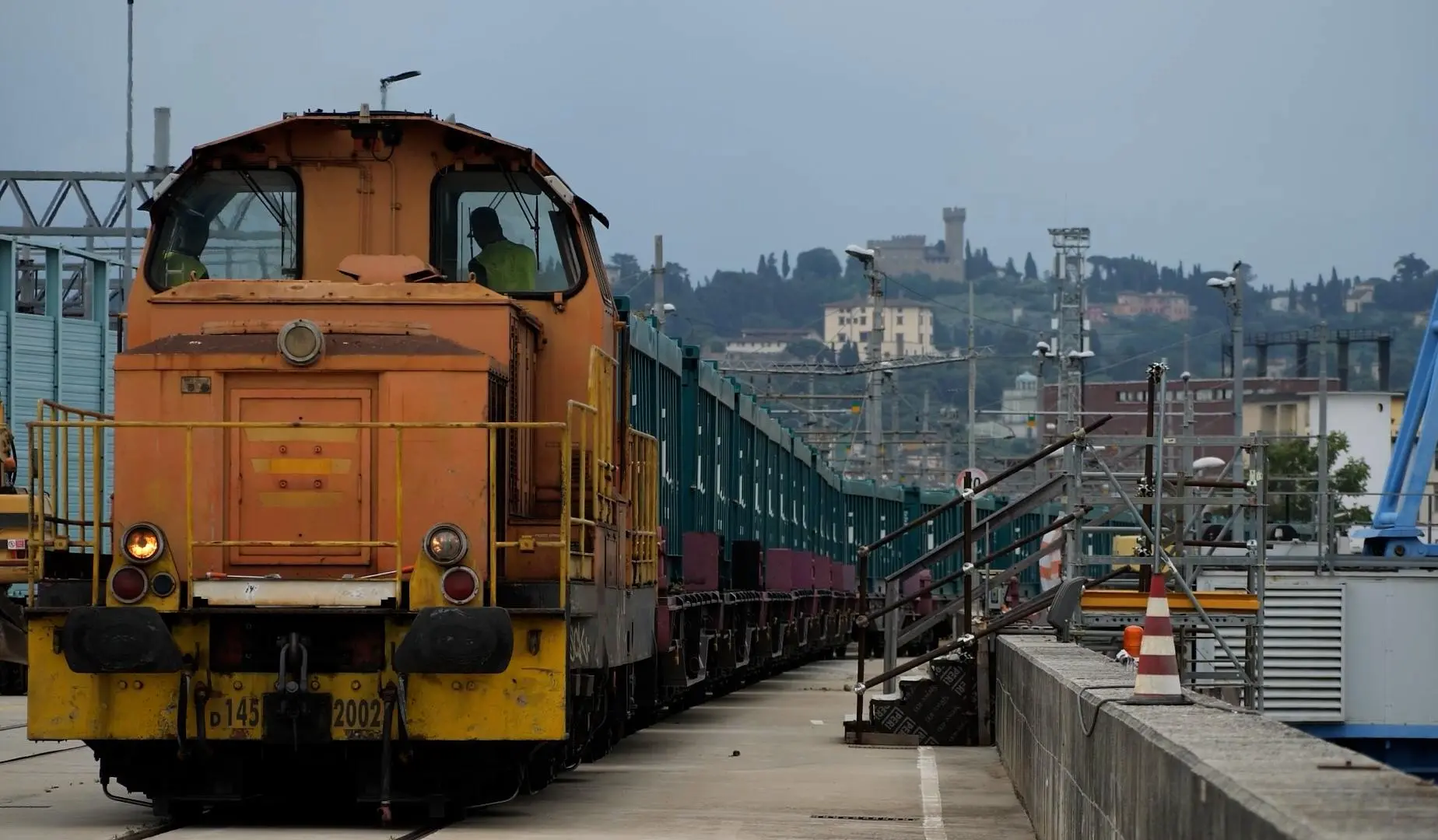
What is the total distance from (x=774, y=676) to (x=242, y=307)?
832 inches

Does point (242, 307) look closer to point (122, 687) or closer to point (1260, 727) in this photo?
point (122, 687)

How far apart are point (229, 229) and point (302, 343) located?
162cm

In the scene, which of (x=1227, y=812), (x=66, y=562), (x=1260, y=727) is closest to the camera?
(x=1227, y=812)

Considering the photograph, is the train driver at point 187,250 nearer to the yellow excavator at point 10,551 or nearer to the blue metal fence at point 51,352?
the yellow excavator at point 10,551

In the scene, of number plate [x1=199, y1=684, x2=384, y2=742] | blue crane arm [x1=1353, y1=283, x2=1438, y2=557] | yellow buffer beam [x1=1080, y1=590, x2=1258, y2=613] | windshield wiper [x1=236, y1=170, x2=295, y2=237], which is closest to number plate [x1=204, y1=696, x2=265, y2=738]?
number plate [x1=199, y1=684, x2=384, y2=742]

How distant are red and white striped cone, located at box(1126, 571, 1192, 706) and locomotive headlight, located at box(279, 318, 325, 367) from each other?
463 centimetres

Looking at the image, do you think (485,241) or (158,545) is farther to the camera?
(485,241)

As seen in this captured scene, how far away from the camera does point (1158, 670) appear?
24.3ft

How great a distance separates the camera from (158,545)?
10289 mm

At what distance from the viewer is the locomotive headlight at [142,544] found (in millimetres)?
10266

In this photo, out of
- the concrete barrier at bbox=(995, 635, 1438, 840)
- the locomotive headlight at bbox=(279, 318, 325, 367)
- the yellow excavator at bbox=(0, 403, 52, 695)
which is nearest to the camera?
the concrete barrier at bbox=(995, 635, 1438, 840)

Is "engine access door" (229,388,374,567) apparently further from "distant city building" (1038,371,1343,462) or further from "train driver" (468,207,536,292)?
"distant city building" (1038,371,1343,462)

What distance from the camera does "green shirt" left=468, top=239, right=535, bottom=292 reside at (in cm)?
1191

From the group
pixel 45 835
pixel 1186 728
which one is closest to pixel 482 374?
pixel 45 835
